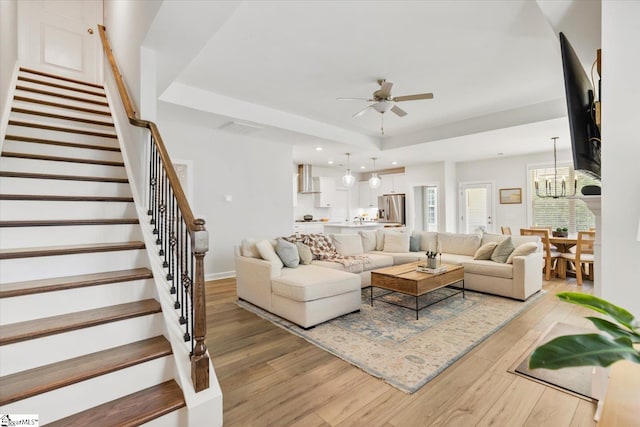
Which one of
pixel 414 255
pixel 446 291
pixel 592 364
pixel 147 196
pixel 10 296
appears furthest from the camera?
pixel 414 255

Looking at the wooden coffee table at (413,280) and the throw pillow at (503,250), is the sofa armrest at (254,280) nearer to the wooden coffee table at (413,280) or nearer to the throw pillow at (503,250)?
the wooden coffee table at (413,280)

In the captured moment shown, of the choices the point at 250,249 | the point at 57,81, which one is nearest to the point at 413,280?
the point at 250,249

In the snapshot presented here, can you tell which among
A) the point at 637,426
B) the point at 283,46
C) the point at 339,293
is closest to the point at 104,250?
the point at 339,293

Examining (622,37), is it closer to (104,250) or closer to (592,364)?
(592,364)

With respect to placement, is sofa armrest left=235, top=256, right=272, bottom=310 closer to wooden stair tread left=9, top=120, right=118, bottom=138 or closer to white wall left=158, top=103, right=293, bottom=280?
white wall left=158, top=103, right=293, bottom=280

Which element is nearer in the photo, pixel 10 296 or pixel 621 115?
pixel 621 115

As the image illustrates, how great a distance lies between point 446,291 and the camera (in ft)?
14.7

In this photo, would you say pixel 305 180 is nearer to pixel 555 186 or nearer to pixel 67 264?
pixel 555 186

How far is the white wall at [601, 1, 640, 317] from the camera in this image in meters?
1.45

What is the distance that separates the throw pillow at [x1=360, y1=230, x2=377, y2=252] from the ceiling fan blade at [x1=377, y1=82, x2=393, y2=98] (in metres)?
2.82

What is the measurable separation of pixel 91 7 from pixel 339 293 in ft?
21.6

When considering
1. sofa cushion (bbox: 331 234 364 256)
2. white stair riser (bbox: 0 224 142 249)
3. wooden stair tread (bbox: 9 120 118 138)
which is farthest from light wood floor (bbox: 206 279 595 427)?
wooden stair tread (bbox: 9 120 118 138)

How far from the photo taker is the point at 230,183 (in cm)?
551

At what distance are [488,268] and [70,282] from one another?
15.5ft
